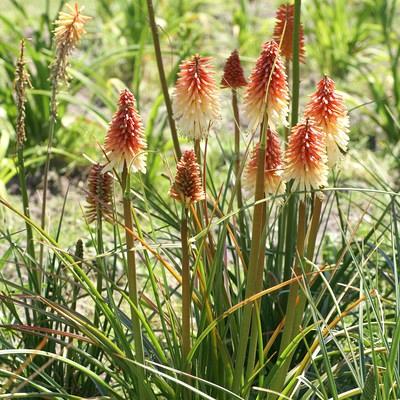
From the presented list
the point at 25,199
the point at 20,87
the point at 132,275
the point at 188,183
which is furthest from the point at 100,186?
the point at 188,183

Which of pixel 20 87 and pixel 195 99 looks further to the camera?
pixel 20 87

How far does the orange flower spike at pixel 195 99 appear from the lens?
8.44ft

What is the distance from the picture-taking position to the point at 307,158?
2301 mm

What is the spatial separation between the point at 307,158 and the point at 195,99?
17.4 inches

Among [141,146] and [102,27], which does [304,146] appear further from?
[102,27]

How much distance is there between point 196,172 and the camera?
2258 millimetres

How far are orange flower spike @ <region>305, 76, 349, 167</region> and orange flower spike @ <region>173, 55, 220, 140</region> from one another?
303 mm

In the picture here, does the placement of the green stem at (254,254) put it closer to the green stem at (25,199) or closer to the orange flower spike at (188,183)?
the orange flower spike at (188,183)

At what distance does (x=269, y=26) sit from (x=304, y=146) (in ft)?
18.4

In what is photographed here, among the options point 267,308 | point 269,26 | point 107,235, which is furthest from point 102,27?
point 267,308

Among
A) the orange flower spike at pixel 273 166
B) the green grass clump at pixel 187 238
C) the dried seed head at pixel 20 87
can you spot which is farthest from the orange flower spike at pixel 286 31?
the dried seed head at pixel 20 87

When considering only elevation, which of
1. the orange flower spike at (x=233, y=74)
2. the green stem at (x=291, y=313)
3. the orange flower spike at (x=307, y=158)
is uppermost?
the orange flower spike at (x=233, y=74)

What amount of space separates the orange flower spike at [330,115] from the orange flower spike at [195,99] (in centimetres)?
30

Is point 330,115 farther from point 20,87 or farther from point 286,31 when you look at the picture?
point 20,87
